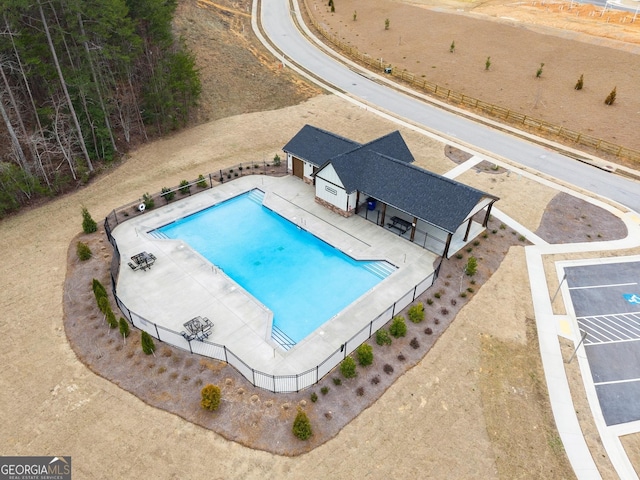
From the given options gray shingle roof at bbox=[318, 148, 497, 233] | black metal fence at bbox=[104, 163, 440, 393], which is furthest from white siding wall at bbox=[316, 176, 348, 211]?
black metal fence at bbox=[104, 163, 440, 393]

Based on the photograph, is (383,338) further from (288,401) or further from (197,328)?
(197,328)

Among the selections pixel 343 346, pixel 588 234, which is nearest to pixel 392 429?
pixel 343 346

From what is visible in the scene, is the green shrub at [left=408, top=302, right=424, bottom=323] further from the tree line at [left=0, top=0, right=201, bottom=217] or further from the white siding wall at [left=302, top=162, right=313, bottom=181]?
the tree line at [left=0, top=0, right=201, bottom=217]

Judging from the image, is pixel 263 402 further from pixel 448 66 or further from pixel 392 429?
pixel 448 66

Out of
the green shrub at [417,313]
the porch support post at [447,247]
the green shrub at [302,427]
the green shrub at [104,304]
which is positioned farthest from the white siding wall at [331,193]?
the green shrub at [302,427]

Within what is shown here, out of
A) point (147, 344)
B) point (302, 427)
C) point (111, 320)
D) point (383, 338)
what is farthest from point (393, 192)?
point (111, 320)
